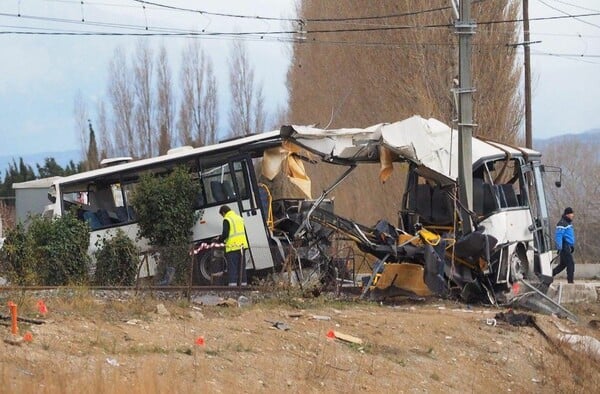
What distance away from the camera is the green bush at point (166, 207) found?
18.7 metres

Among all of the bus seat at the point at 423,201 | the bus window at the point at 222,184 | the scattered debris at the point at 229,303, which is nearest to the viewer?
the scattered debris at the point at 229,303

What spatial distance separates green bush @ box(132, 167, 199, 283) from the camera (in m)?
18.7

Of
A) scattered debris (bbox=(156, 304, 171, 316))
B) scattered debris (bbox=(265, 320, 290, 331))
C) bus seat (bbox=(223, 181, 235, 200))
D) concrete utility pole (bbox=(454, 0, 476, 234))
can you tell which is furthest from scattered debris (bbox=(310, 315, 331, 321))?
bus seat (bbox=(223, 181, 235, 200))

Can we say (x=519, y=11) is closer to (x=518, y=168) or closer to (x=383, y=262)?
(x=518, y=168)

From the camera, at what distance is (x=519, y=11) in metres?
33.6

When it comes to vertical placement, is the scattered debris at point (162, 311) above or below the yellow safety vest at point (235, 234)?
below

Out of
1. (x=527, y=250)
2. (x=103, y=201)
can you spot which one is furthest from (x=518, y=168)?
(x=103, y=201)

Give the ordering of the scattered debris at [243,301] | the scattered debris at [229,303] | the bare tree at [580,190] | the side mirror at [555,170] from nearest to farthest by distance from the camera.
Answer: the scattered debris at [229,303] → the scattered debris at [243,301] → the side mirror at [555,170] → the bare tree at [580,190]

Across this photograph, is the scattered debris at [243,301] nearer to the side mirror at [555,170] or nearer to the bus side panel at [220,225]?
the bus side panel at [220,225]

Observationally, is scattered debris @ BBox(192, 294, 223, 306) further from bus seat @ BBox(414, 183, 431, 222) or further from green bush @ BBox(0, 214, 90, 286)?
bus seat @ BBox(414, 183, 431, 222)

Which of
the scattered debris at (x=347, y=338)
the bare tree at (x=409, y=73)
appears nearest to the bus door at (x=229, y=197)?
the scattered debris at (x=347, y=338)

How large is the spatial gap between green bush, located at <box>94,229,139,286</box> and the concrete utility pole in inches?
225

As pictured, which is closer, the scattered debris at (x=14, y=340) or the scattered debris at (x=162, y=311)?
the scattered debris at (x=14, y=340)

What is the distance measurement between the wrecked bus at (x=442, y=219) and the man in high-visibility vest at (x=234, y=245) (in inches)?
Result: 53.1
